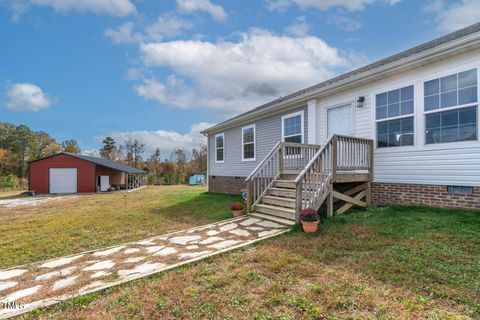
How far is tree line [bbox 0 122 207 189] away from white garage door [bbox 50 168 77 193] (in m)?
11.6

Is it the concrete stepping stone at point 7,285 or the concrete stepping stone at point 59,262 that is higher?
the concrete stepping stone at point 7,285

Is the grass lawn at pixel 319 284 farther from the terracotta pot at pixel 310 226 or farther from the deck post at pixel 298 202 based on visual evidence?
the deck post at pixel 298 202

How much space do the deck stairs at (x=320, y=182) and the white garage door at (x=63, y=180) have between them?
18.6 meters

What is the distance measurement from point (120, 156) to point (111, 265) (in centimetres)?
3588

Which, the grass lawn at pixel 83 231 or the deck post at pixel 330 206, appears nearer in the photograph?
the grass lawn at pixel 83 231

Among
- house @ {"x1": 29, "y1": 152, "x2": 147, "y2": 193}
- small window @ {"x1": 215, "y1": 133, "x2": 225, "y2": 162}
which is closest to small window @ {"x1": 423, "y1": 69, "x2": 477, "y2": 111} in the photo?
small window @ {"x1": 215, "y1": 133, "x2": 225, "y2": 162}

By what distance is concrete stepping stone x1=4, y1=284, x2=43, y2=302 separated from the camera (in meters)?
2.67

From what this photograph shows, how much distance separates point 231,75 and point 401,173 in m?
13.5

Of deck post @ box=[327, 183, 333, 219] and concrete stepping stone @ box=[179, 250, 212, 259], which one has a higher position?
deck post @ box=[327, 183, 333, 219]

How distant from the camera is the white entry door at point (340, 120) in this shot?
7316 mm

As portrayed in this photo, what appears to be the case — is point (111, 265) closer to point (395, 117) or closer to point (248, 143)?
point (395, 117)

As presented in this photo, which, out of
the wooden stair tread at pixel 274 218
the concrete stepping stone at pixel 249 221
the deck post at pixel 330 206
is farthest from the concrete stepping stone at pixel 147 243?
the deck post at pixel 330 206

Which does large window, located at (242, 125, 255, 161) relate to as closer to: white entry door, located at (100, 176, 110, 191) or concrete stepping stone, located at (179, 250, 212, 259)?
concrete stepping stone, located at (179, 250, 212, 259)

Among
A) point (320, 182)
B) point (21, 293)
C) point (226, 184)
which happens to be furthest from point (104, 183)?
point (320, 182)
